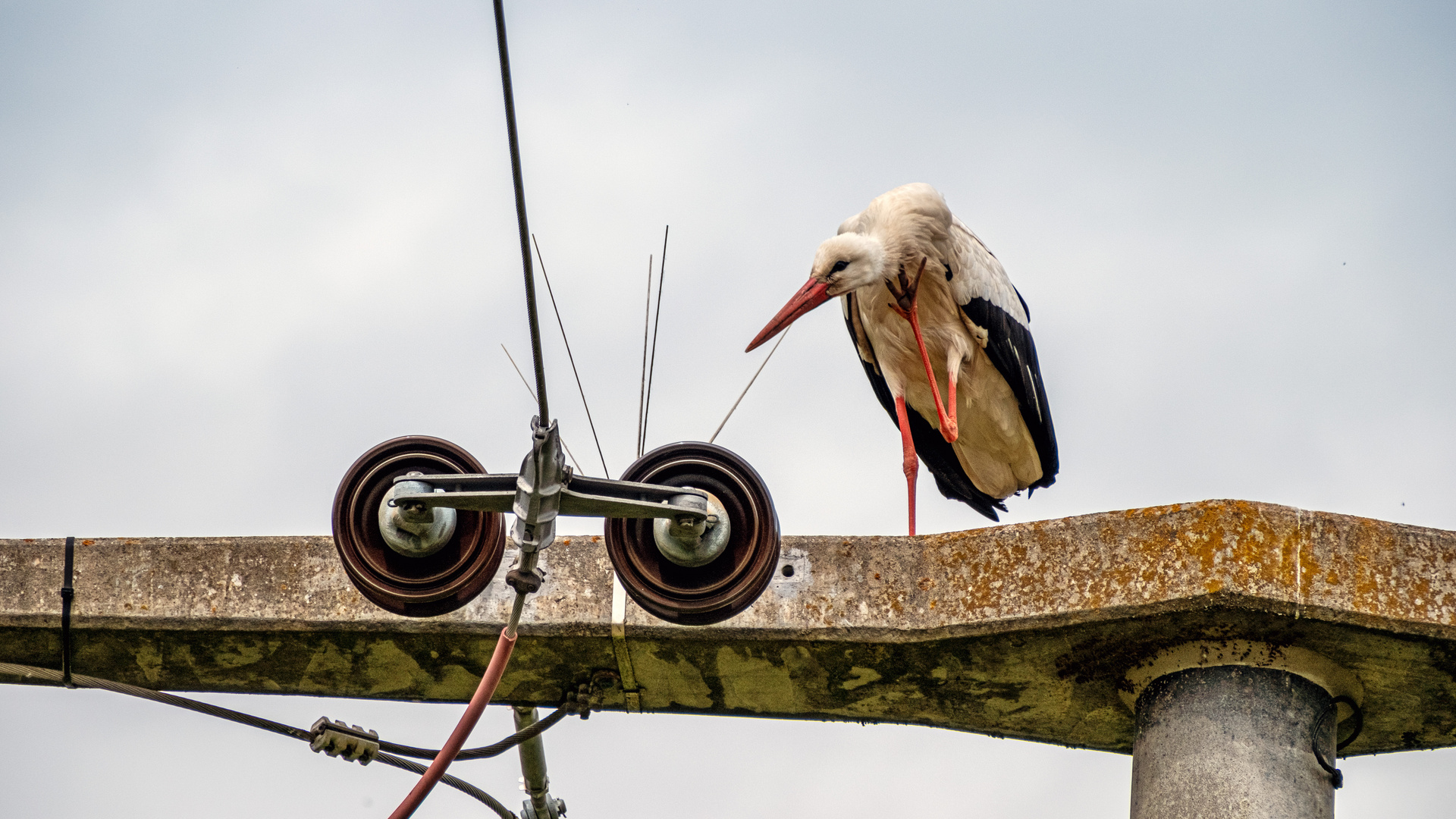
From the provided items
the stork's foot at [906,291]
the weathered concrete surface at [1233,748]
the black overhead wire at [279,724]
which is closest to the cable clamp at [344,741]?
the black overhead wire at [279,724]

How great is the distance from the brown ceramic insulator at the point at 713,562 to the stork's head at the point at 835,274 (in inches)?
134

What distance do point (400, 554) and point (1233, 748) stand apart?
2.16 m

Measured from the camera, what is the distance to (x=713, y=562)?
3.81 m

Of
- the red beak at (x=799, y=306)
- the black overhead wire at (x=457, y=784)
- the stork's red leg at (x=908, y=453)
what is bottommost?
the black overhead wire at (x=457, y=784)

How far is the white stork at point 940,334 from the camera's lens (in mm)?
7293

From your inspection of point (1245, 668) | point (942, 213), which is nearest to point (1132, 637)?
point (1245, 668)

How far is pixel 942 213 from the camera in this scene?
7.39m

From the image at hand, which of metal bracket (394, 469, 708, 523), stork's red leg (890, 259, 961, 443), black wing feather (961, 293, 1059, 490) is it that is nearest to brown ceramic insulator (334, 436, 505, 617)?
metal bracket (394, 469, 708, 523)

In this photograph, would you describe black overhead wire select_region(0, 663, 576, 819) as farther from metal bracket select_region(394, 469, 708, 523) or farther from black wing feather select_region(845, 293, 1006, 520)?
black wing feather select_region(845, 293, 1006, 520)

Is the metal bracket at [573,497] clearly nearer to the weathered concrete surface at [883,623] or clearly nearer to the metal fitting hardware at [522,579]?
the metal fitting hardware at [522,579]

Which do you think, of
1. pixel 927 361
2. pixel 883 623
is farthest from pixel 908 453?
pixel 883 623

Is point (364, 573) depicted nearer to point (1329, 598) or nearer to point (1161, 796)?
point (1161, 796)

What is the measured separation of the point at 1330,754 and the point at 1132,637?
63 cm

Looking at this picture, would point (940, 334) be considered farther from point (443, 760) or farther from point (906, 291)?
point (443, 760)
